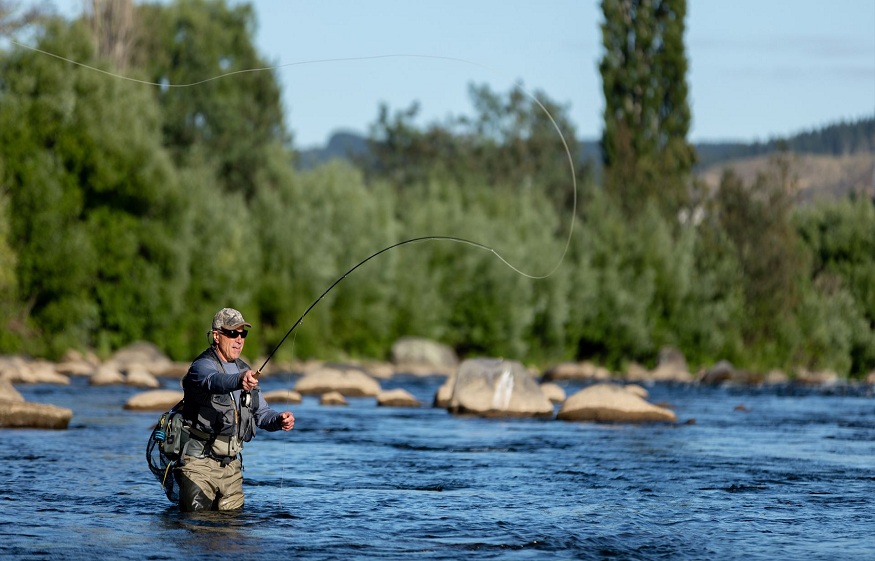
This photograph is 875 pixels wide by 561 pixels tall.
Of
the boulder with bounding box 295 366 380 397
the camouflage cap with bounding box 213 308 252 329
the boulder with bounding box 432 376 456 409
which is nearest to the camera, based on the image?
the camouflage cap with bounding box 213 308 252 329

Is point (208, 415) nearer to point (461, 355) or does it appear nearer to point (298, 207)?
point (298, 207)

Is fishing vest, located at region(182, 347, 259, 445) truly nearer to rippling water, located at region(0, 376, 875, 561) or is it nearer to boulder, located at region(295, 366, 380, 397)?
rippling water, located at region(0, 376, 875, 561)

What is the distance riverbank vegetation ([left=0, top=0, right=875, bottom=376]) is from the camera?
120ft

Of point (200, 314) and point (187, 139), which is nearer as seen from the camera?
point (200, 314)

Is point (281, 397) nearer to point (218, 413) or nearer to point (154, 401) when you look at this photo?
point (154, 401)

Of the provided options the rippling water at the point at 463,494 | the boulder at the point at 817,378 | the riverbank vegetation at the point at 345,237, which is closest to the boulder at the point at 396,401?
the rippling water at the point at 463,494

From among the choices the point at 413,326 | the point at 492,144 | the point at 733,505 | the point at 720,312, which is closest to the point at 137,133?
the point at 413,326

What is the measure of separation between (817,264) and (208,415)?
45558 millimetres

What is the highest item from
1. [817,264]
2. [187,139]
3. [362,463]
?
[187,139]

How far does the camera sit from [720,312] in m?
46.9

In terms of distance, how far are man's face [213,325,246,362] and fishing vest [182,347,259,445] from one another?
65mm

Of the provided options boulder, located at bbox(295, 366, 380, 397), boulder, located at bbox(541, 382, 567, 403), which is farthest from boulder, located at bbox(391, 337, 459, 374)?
boulder, located at bbox(541, 382, 567, 403)

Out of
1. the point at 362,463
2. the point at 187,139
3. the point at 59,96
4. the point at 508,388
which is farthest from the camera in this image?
the point at 187,139

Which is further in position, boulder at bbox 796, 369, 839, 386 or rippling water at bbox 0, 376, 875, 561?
boulder at bbox 796, 369, 839, 386
